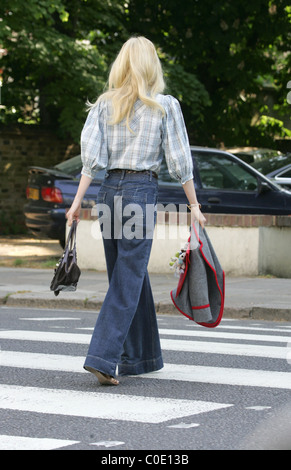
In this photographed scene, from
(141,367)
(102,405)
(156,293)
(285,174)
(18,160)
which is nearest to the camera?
(102,405)

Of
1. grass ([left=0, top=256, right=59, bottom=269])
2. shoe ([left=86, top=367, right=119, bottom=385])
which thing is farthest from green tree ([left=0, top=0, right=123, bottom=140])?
shoe ([left=86, top=367, right=119, bottom=385])

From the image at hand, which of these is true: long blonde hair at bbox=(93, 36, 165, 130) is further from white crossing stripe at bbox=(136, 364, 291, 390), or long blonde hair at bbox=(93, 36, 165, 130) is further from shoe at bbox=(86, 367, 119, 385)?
white crossing stripe at bbox=(136, 364, 291, 390)

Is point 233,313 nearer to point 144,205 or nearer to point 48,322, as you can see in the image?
point 48,322

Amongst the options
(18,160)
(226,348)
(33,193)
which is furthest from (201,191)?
(18,160)

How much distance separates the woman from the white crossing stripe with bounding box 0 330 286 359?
1.69 metres

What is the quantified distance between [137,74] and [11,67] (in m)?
16.2

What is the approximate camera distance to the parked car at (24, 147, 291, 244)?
1398cm

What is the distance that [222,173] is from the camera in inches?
563

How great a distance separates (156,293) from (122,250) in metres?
5.72

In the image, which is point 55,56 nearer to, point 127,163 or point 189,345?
point 189,345

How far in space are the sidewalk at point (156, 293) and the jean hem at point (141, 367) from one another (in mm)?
4150

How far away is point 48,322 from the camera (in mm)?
8969

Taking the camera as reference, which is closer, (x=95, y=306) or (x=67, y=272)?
(x=67, y=272)
